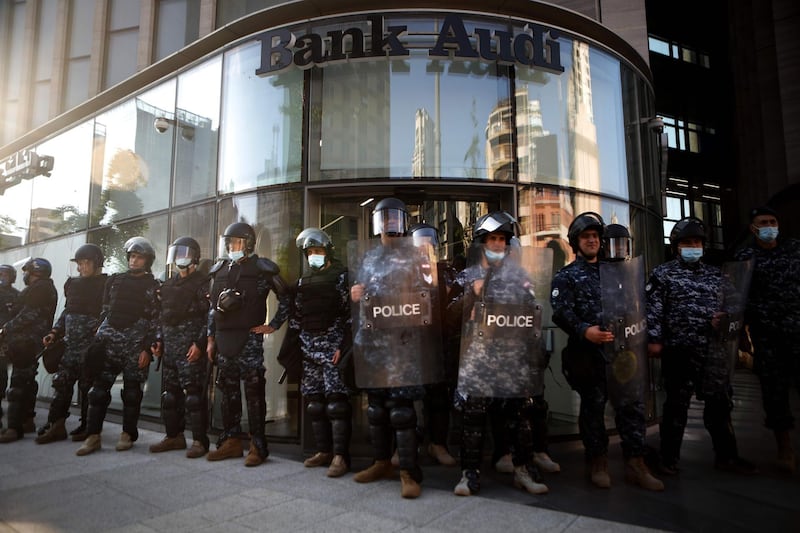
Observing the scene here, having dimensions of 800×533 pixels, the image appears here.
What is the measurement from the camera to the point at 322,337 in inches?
171

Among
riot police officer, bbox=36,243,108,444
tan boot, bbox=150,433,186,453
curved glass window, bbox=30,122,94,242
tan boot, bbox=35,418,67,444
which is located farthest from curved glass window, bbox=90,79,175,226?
tan boot, bbox=150,433,186,453

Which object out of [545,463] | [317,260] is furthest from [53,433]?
[545,463]

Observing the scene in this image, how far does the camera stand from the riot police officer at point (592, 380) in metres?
3.66

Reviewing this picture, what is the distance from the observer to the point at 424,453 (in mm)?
4629

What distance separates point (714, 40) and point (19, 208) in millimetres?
27071

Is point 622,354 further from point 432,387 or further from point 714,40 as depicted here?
point 714,40

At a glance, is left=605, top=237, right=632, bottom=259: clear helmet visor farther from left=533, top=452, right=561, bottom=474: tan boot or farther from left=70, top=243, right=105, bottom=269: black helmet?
left=70, top=243, right=105, bottom=269: black helmet

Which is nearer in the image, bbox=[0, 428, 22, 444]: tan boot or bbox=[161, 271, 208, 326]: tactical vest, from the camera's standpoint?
bbox=[161, 271, 208, 326]: tactical vest

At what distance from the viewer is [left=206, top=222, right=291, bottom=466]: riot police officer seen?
4.61 metres

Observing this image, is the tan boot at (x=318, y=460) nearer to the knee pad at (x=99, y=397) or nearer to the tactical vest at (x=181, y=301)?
the tactical vest at (x=181, y=301)

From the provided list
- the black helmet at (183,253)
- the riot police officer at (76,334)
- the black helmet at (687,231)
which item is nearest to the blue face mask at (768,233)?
the black helmet at (687,231)

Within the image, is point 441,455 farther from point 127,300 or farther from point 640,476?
point 127,300

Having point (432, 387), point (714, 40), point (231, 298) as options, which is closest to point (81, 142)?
point (231, 298)

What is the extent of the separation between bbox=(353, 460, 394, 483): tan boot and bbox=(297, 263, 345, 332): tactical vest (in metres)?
1.21
